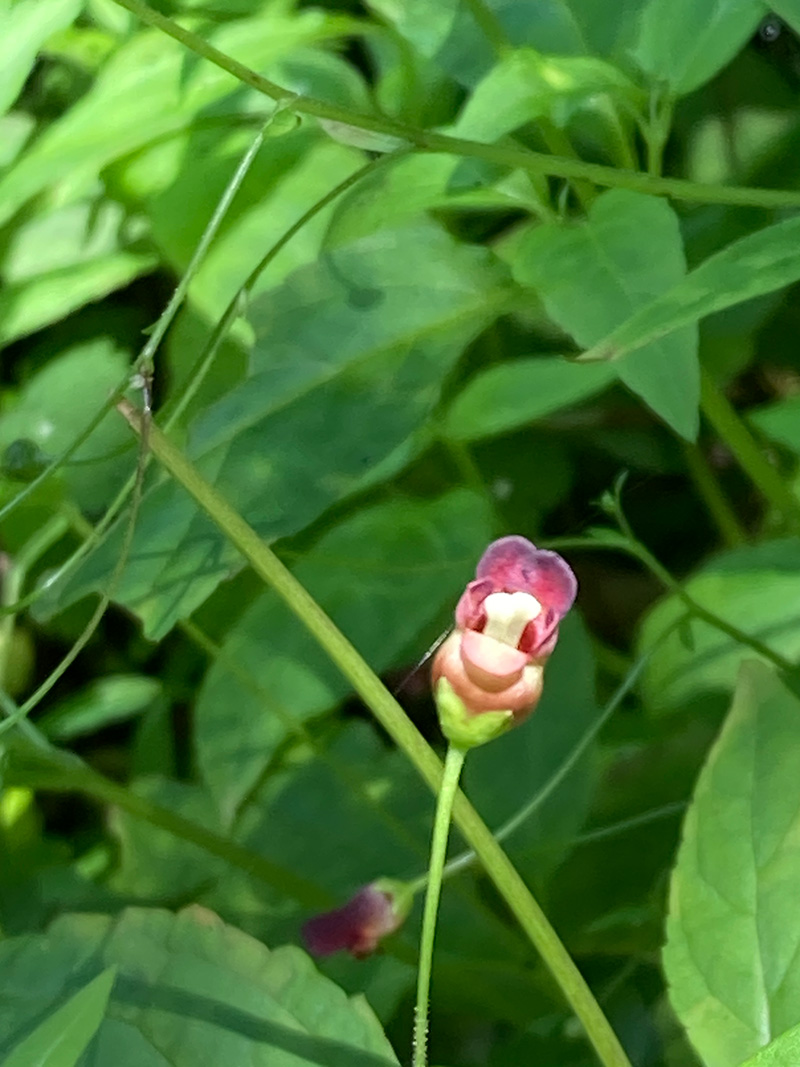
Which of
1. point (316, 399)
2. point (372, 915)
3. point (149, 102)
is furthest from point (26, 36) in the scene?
point (372, 915)

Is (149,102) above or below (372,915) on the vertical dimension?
above

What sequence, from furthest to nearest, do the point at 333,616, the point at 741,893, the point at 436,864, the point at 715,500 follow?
the point at 715,500 < the point at 333,616 < the point at 741,893 < the point at 436,864

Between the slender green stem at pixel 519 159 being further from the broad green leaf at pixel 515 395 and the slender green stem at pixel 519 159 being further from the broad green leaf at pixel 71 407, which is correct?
the broad green leaf at pixel 71 407

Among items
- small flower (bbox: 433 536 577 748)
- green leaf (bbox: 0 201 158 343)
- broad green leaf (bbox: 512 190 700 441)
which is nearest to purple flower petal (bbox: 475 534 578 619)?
small flower (bbox: 433 536 577 748)

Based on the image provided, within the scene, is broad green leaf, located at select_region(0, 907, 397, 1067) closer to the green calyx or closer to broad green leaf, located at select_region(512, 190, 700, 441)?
the green calyx

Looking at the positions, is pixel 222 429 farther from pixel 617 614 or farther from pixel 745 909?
pixel 617 614

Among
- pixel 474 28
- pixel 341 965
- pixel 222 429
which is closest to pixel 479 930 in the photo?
pixel 341 965

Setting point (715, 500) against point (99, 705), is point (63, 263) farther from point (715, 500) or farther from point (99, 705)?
point (715, 500)

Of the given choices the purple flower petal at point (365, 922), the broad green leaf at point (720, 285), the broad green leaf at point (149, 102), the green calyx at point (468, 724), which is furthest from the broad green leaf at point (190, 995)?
the broad green leaf at point (149, 102)
